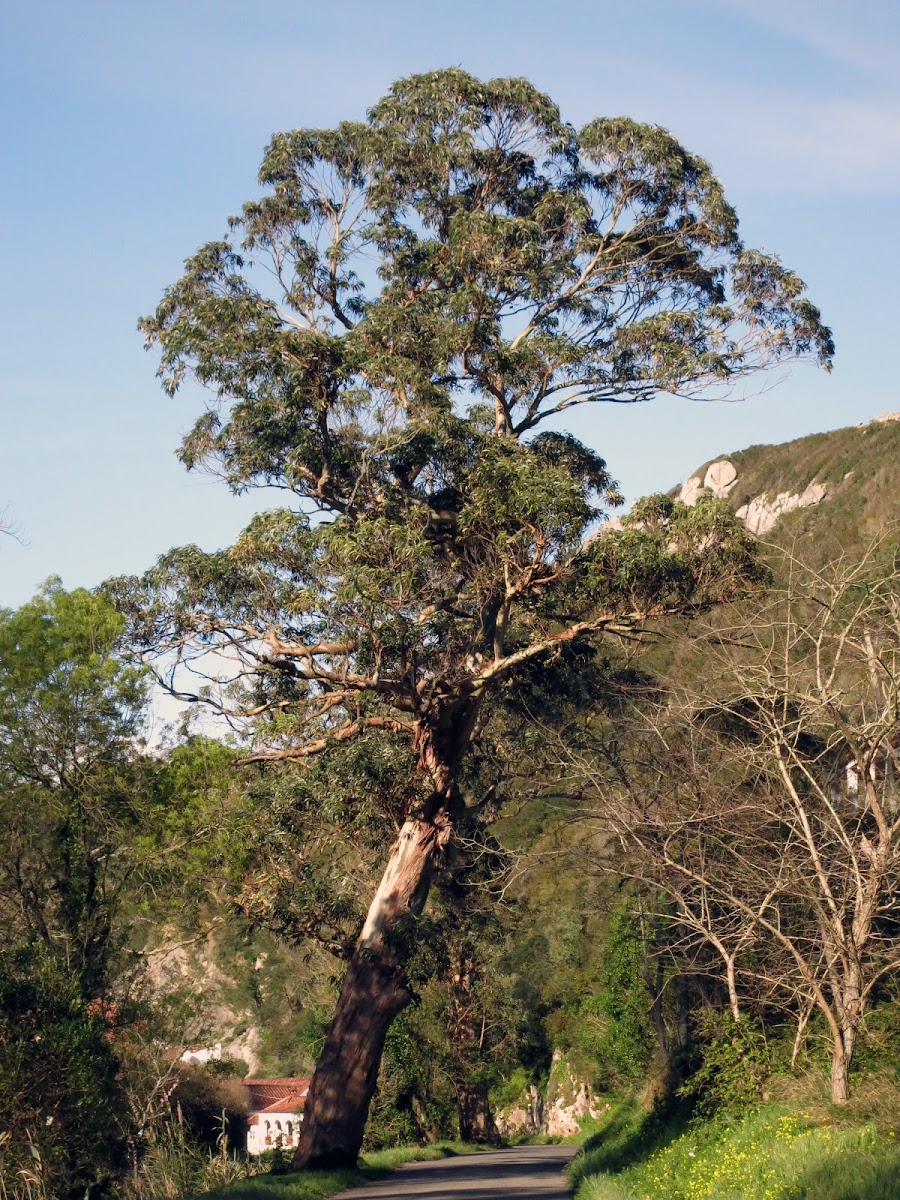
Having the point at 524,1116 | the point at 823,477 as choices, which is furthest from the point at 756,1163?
the point at 823,477

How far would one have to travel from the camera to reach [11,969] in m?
13.1

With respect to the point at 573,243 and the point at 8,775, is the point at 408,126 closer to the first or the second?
the point at 573,243

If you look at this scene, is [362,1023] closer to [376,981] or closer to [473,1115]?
[376,981]

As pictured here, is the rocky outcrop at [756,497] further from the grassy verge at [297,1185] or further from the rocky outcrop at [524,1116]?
the grassy verge at [297,1185]

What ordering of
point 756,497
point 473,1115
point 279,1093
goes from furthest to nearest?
1. point 756,497
2. point 279,1093
3. point 473,1115

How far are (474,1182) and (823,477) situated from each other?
77.8 m

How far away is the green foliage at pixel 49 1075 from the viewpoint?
1170 centimetres

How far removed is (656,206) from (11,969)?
47.0 feet

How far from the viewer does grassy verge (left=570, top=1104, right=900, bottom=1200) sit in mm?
8172

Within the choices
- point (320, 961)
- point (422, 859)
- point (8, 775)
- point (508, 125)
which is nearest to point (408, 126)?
point (508, 125)

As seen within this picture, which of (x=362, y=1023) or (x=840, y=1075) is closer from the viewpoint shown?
(x=840, y=1075)

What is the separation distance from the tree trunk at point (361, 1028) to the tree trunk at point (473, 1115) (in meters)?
18.1

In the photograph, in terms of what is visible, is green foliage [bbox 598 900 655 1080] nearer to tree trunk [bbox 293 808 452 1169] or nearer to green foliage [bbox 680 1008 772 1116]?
tree trunk [bbox 293 808 452 1169]

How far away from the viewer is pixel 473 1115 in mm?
34188
